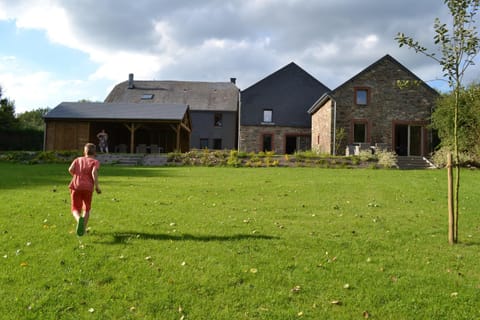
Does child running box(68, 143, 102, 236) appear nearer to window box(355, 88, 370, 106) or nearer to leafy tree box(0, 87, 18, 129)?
window box(355, 88, 370, 106)

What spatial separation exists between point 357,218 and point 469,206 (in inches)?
126

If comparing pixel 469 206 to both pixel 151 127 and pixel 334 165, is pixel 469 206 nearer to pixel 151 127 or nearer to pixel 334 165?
pixel 334 165

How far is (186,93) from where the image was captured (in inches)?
1598

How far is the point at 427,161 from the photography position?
900 inches

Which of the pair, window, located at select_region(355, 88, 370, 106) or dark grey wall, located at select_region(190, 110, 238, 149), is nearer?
window, located at select_region(355, 88, 370, 106)

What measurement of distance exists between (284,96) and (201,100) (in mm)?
9004

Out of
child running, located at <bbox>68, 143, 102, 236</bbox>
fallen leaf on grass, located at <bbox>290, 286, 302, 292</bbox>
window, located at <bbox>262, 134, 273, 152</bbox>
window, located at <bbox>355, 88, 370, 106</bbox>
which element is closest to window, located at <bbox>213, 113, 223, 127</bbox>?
window, located at <bbox>262, 134, 273, 152</bbox>

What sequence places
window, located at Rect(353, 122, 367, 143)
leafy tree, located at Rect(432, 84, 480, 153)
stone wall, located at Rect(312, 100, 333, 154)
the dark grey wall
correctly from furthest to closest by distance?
the dark grey wall
stone wall, located at Rect(312, 100, 333, 154)
window, located at Rect(353, 122, 367, 143)
leafy tree, located at Rect(432, 84, 480, 153)

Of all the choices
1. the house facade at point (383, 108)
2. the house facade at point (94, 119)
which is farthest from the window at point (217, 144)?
the house facade at point (383, 108)

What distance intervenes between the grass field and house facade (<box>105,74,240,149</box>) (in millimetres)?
29912

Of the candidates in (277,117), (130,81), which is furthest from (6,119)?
(277,117)

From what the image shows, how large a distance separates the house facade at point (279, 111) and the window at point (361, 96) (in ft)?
26.6

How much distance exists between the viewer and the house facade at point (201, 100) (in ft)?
125

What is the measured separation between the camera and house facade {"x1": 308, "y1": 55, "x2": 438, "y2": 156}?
86.8 ft
